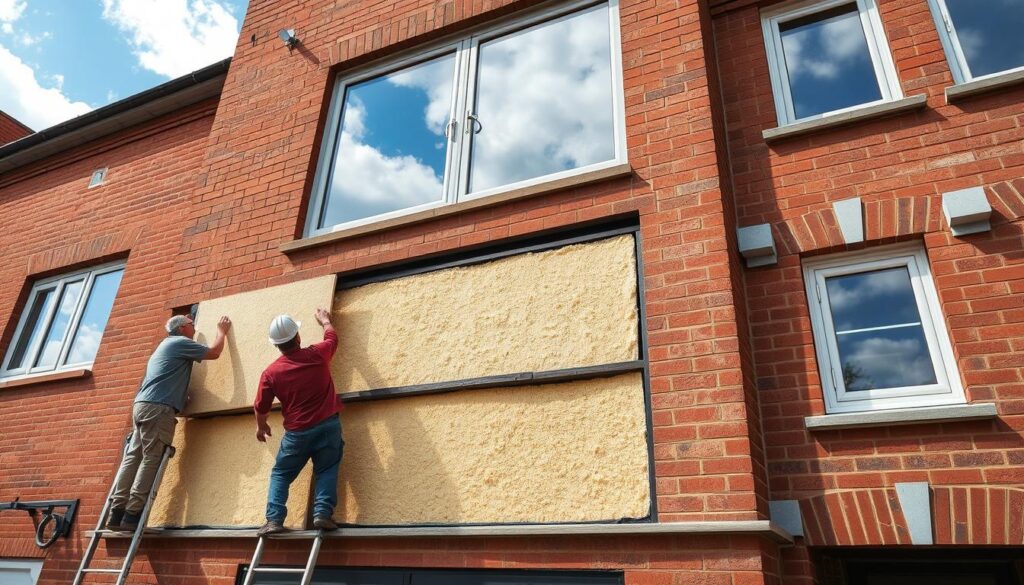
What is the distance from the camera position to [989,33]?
4590 mm

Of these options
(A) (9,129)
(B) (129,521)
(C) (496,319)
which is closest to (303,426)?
(C) (496,319)

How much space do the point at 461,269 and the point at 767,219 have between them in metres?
2.16

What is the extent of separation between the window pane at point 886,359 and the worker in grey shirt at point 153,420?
4560 millimetres

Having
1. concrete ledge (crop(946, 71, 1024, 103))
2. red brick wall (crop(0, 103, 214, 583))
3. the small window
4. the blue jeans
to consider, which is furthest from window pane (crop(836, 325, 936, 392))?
the small window

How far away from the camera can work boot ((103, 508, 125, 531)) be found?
15.5 ft

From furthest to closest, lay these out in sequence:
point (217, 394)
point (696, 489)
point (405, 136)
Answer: point (405, 136)
point (217, 394)
point (696, 489)

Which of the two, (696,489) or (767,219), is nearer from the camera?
(696,489)

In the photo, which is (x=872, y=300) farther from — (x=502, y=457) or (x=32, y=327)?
(x=32, y=327)

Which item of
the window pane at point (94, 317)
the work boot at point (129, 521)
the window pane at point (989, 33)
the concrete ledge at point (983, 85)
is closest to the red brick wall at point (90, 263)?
the window pane at point (94, 317)

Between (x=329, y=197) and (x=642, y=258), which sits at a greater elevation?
(x=329, y=197)

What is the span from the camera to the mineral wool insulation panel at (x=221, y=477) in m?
4.63

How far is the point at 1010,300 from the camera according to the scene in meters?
3.72

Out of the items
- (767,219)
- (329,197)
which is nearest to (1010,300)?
(767,219)

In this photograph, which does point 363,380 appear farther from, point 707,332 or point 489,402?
point 707,332
